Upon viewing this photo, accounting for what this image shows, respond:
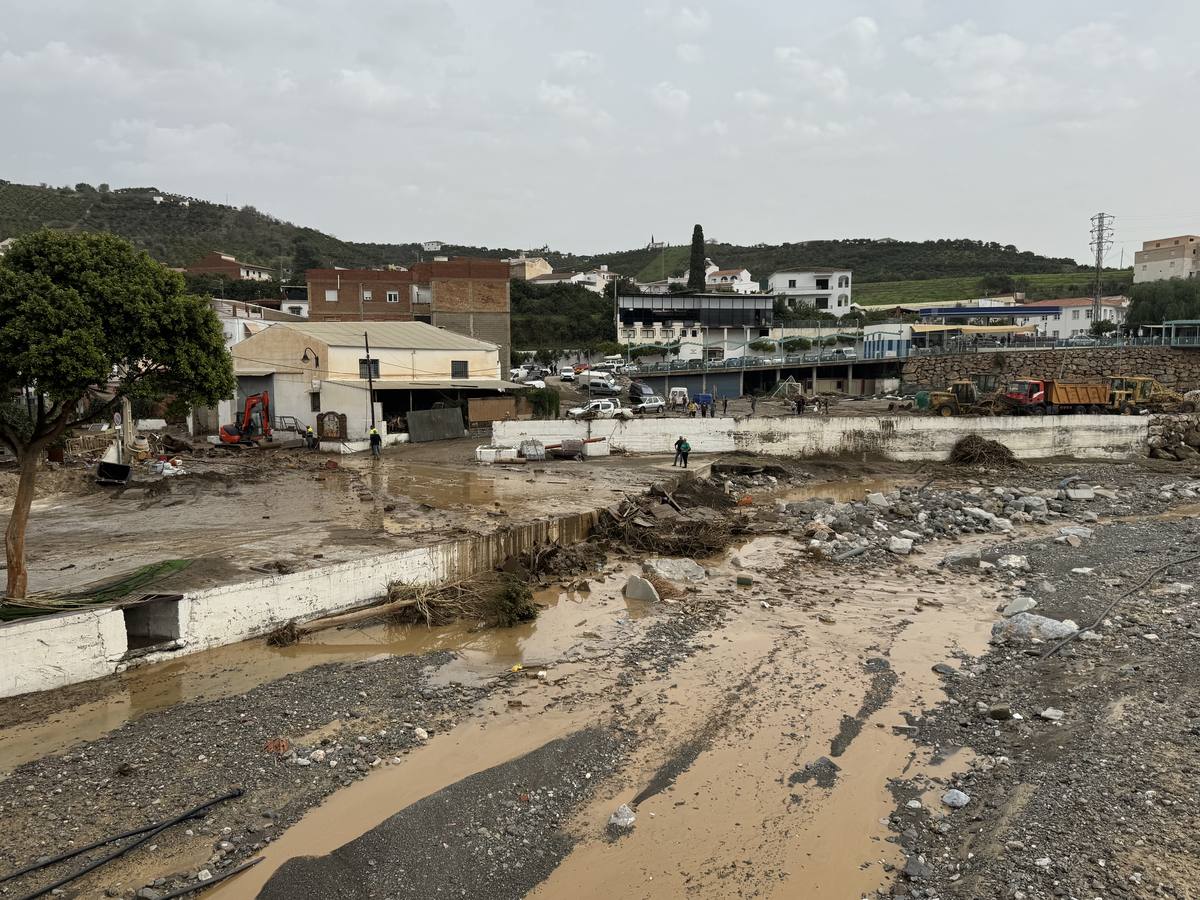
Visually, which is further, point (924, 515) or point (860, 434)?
point (860, 434)

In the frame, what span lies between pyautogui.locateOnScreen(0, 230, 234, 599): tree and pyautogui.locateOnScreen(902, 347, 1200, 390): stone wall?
45.0m

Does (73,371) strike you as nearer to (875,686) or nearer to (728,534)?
(875,686)

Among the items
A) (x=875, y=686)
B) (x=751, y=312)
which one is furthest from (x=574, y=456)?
(x=751, y=312)

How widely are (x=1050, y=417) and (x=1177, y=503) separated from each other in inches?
313

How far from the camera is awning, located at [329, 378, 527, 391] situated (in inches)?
1297

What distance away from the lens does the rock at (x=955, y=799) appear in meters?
7.84

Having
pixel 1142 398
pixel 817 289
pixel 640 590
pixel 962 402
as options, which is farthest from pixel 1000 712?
pixel 817 289

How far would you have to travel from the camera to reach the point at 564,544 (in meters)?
17.7

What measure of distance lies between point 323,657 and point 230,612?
155cm

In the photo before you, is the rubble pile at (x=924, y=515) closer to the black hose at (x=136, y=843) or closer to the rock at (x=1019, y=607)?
the rock at (x=1019, y=607)

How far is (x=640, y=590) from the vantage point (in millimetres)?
15008

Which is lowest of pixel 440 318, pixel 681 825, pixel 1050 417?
pixel 681 825

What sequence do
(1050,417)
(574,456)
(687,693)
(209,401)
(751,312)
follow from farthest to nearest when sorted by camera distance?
(751,312)
(1050,417)
(574,456)
(209,401)
(687,693)

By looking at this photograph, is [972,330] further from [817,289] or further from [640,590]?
[640,590]
